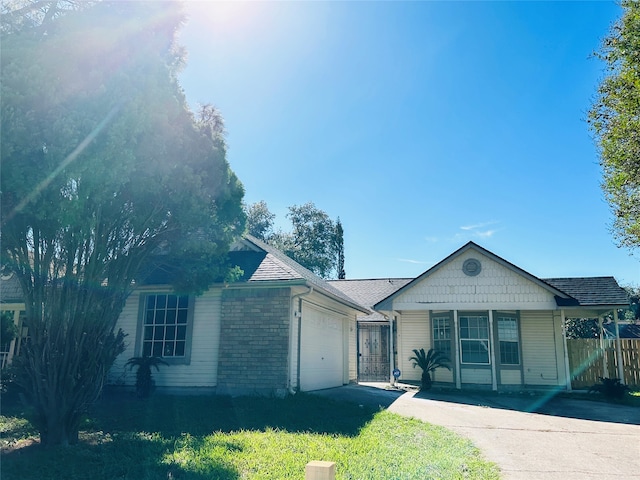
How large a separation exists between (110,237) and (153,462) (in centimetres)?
349

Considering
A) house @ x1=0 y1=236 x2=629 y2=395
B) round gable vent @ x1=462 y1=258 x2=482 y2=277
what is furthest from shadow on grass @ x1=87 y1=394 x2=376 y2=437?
round gable vent @ x1=462 y1=258 x2=482 y2=277

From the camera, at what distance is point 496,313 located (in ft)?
55.4

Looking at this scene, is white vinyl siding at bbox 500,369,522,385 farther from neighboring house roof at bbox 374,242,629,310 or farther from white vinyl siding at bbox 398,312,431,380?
neighboring house roof at bbox 374,242,629,310

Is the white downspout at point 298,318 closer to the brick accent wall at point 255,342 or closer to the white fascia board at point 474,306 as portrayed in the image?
the brick accent wall at point 255,342

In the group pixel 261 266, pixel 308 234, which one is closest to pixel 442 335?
pixel 261 266

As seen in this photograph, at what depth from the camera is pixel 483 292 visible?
16.3 metres

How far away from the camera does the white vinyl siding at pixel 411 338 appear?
1795 centimetres

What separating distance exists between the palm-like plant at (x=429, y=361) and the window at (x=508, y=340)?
209 centimetres

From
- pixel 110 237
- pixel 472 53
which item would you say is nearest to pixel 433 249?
pixel 472 53

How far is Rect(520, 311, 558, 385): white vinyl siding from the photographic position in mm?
16500

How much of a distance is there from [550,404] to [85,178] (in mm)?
13694

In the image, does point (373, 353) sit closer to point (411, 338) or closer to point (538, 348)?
point (411, 338)

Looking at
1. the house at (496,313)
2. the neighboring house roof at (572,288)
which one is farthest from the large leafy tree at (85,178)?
the house at (496,313)

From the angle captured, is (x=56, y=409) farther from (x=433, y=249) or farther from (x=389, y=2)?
(x=433, y=249)
